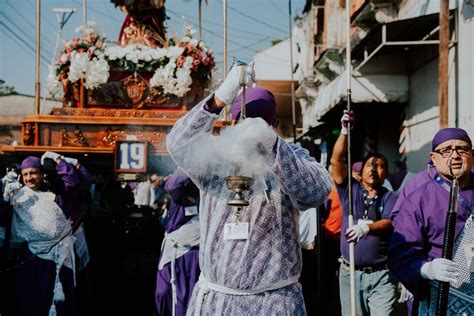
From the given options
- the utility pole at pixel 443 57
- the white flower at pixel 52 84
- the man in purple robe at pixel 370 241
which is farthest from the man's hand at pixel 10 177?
the utility pole at pixel 443 57

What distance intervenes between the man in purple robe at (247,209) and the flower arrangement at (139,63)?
3.44 meters

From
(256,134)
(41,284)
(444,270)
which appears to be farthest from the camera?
(41,284)

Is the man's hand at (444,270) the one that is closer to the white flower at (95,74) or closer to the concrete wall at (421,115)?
the white flower at (95,74)

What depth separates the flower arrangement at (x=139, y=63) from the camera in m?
6.23

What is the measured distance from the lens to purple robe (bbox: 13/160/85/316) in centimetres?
614

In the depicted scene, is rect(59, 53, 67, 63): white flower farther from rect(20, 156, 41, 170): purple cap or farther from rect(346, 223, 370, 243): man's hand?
rect(346, 223, 370, 243): man's hand

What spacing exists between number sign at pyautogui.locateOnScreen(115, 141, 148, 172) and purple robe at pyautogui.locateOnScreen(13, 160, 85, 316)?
0.79 metres

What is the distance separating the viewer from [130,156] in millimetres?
5801

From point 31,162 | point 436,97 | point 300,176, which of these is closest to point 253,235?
point 300,176

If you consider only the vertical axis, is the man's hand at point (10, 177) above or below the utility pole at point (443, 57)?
below

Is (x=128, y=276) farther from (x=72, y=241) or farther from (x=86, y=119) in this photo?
(x=86, y=119)

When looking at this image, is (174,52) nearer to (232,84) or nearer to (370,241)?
(370,241)

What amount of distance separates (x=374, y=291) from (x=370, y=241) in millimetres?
407

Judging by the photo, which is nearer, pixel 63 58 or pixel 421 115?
pixel 63 58
